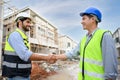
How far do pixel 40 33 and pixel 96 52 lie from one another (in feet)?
109

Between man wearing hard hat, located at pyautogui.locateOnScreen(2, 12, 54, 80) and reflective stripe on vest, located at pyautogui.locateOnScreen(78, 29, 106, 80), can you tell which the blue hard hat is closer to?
reflective stripe on vest, located at pyautogui.locateOnScreen(78, 29, 106, 80)

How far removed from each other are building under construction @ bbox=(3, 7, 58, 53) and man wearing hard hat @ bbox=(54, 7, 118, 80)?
24.5m

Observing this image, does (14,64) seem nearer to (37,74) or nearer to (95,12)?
(95,12)

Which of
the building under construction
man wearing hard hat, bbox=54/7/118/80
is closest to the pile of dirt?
man wearing hard hat, bbox=54/7/118/80

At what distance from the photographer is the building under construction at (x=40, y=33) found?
29131mm

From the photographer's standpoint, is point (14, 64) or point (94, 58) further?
point (14, 64)

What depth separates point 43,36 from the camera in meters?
37.9

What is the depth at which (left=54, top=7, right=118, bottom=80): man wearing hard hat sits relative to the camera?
2.84 metres

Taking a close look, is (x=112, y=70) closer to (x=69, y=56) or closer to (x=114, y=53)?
(x=114, y=53)

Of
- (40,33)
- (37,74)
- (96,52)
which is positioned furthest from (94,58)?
(40,33)

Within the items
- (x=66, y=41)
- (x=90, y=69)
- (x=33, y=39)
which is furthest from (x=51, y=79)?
(x=66, y=41)

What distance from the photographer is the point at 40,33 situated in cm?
3609

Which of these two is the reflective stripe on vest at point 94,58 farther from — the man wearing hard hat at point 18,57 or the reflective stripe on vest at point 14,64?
the reflective stripe on vest at point 14,64

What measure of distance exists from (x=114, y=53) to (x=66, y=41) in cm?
5608
